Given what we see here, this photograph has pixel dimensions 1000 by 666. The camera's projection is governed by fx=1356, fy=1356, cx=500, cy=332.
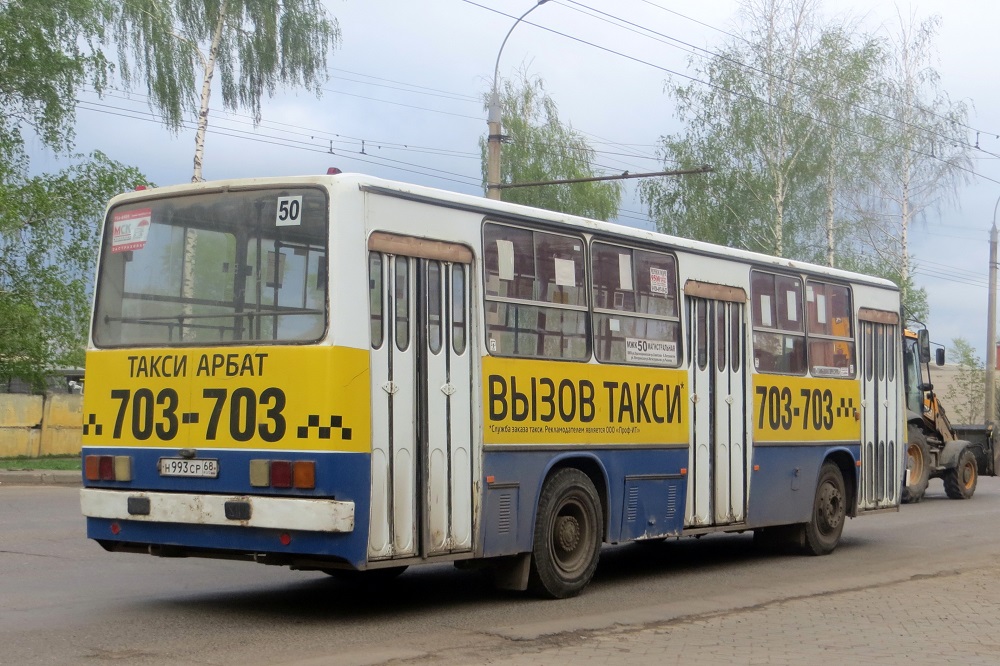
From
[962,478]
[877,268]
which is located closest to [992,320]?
[877,268]

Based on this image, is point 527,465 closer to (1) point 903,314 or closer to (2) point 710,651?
(2) point 710,651

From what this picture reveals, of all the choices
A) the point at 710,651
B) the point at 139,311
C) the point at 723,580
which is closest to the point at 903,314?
the point at 723,580

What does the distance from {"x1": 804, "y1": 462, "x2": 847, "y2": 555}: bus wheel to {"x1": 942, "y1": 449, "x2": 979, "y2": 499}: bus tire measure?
36.3 ft

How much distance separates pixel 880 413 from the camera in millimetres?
15516

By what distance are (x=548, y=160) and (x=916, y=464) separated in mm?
32522

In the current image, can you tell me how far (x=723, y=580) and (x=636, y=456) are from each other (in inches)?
66.2

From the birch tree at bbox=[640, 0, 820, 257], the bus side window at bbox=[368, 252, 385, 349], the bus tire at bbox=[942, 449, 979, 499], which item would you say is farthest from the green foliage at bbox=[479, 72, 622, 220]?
the bus side window at bbox=[368, 252, 385, 349]

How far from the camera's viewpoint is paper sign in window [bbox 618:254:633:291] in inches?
450

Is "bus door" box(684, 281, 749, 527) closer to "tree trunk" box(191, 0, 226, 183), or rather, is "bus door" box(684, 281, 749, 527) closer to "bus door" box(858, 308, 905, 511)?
"bus door" box(858, 308, 905, 511)

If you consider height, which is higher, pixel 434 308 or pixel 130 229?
pixel 130 229

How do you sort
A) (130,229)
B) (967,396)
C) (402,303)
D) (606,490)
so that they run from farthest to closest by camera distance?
(967,396), (606,490), (130,229), (402,303)

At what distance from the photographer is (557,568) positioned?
1048cm

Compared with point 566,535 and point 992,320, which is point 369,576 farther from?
point 992,320

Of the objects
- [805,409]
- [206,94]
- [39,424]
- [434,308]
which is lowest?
[39,424]
